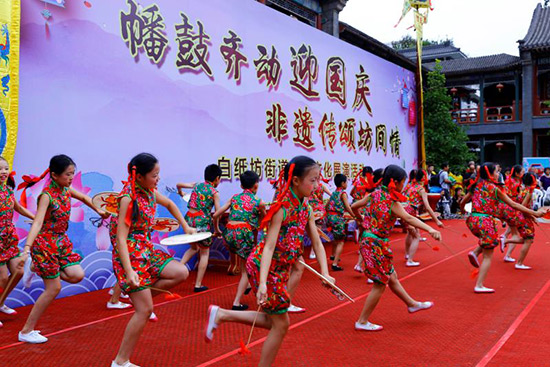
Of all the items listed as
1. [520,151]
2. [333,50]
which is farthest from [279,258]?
[520,151]

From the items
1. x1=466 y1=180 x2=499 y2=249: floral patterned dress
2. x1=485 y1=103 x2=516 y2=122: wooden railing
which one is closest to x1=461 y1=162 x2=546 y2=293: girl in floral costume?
x1=466 y1=180 x2=499 y2=249: floral patterned dress

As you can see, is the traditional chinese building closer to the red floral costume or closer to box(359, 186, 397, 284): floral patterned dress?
the red floral costume

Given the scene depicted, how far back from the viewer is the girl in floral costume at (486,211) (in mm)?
5867

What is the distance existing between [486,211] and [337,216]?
2342 mm

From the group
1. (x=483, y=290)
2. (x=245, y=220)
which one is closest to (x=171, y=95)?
(x=245, y=220)

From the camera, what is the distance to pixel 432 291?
6.14m

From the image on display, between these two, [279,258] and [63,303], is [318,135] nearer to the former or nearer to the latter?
[63,303]

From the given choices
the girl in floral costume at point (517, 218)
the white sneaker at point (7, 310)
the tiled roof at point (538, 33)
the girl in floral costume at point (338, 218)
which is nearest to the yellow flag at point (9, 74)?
the white sneaker at point (7, 310)

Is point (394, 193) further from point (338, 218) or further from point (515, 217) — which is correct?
point (515, 217)

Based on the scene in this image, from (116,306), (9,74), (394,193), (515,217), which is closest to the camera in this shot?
(394,193)

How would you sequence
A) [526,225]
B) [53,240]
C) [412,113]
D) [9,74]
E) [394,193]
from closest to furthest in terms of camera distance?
[53,240], [394,193], [9,74], [526,225], [412,113]

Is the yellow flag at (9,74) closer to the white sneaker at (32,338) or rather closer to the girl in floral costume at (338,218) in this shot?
the white sneaker at (32,338)

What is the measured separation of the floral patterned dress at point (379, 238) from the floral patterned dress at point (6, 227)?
3.45 metres

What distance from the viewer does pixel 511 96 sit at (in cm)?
2661
